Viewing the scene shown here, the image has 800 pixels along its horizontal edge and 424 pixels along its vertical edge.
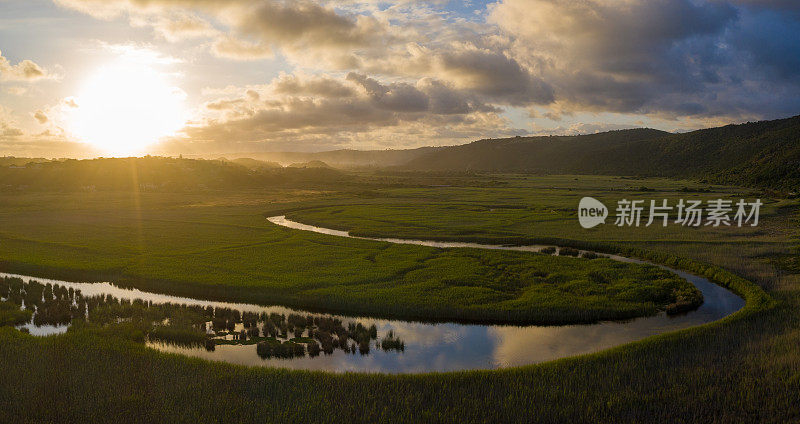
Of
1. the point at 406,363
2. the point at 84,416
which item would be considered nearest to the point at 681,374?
the point at 406,363

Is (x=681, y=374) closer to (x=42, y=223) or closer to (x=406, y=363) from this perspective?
(x=406, y=363)

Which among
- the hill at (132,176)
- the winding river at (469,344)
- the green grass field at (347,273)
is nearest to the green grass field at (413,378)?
the green grass field at (347,273)

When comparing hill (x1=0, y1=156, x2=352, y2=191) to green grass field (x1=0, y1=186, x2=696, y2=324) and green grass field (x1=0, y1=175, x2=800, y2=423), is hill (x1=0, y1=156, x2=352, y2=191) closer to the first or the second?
green grass field (x1=0, y1=186, x2=696, y2=324)
